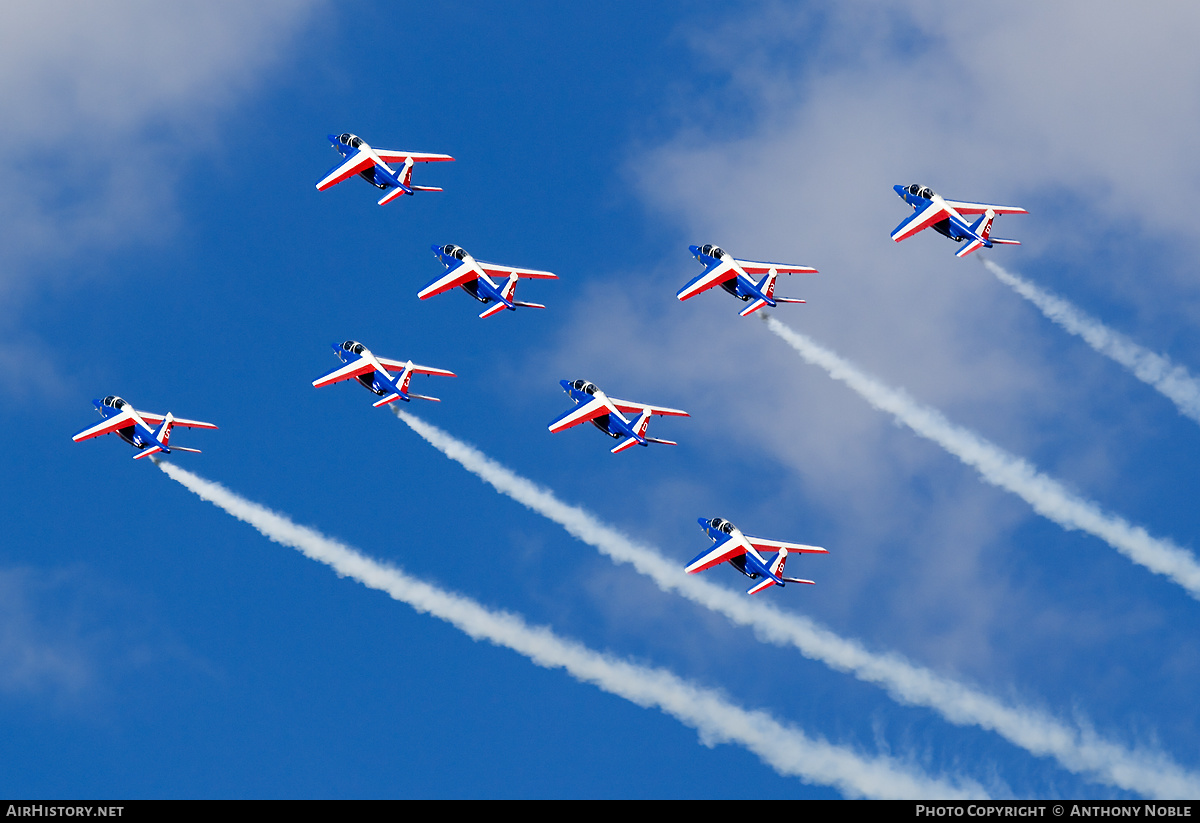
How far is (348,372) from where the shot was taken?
560 feet

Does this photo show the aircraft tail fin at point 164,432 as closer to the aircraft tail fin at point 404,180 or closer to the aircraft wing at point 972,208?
the aircraft tail fin at point 404,180

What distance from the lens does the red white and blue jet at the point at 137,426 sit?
546 feet

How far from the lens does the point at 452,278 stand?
174m

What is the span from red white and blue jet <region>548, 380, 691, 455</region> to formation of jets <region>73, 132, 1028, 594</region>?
0.09 m

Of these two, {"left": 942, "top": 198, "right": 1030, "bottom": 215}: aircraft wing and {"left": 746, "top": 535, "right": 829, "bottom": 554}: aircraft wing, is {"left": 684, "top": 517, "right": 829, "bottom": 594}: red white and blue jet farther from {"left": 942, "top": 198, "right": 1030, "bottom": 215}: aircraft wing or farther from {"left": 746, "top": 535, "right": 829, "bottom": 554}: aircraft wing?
{"left": 942, "top": 198, "right": 1030, "bottom": 215}: aircraft wing

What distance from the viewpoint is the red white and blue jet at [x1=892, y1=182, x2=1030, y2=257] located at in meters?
163

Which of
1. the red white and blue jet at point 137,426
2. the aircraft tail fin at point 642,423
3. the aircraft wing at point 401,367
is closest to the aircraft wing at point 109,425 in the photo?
the red white and blue jet at point 137,426
